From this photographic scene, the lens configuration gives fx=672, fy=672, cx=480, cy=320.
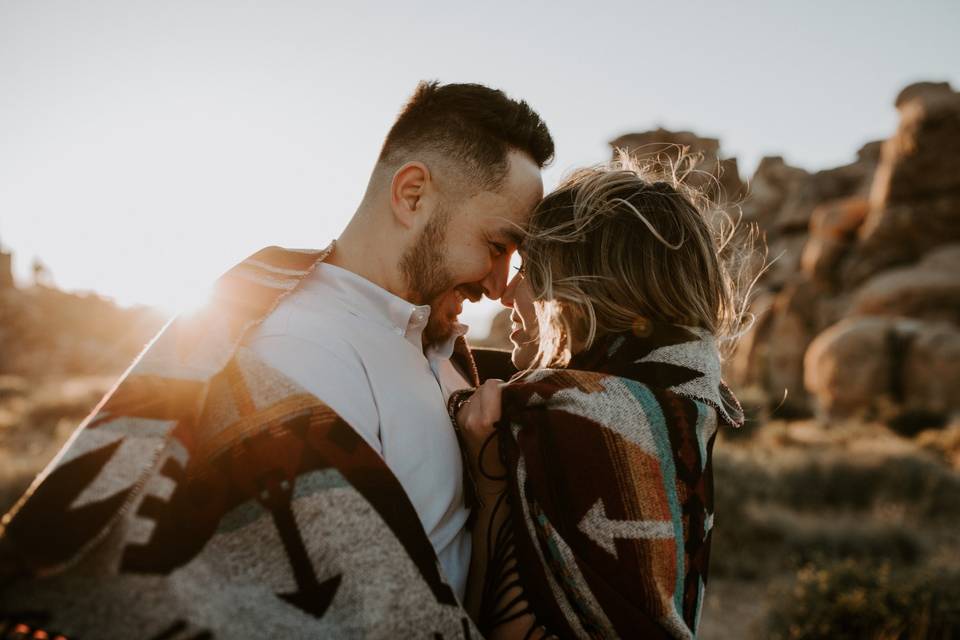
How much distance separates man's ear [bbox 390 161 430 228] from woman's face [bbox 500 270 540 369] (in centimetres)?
49

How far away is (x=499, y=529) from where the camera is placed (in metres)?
2.14

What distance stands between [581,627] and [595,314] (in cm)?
103

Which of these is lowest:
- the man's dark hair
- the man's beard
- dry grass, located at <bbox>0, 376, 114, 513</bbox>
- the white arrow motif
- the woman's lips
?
dry grass, located at <bbox>0, 376, 114, 513</bbox>

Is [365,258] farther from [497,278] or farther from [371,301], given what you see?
[497,278]

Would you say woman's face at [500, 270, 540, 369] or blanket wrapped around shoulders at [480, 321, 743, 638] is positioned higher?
woman's face at [500, 270, 540, 369]

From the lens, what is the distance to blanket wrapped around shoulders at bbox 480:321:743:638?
1889 mm

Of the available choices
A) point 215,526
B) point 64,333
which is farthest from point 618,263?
point 64,333

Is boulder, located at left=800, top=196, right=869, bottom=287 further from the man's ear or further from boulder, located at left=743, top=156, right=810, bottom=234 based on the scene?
the man's ear

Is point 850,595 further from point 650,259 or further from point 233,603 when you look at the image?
point 233,603

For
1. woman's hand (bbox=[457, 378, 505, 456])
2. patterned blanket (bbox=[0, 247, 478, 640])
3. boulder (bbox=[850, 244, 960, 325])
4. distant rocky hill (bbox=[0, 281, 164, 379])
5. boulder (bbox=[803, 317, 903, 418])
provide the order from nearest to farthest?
patterned blanket (bbox=[0, 247, 478, 640]) < woman's hand (bbox=[457, 378, 505, 456]) < boulder (bbox=[803, 317, 903, 418]) < boulder (bbox=[850, 244, 960, 325]) < distant rocky hill (bbox=[0, 281, 164, 379])

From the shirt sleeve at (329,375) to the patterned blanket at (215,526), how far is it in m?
0.07

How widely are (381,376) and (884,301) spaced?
25.4m

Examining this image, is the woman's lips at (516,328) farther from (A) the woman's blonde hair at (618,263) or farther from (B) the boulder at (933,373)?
(B) the boulder at (933,373)

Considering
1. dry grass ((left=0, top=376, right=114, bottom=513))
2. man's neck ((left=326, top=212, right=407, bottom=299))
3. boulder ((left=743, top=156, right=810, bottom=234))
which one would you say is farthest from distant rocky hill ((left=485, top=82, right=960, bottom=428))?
man's neck ((left=326, top=212, right=407, bottom=299))
